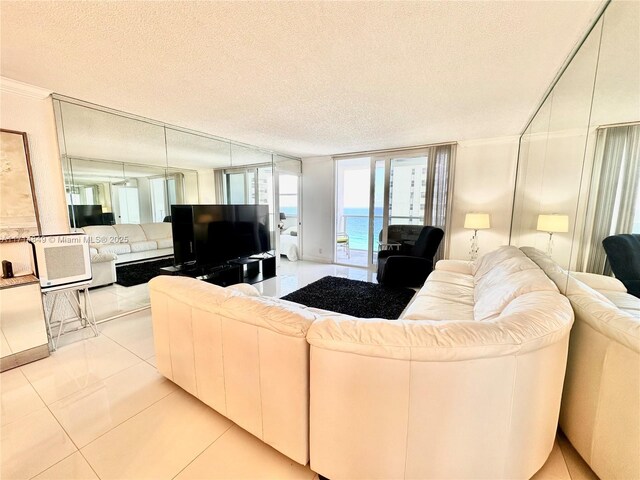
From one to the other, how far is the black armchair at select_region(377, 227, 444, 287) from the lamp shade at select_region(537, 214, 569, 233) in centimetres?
154

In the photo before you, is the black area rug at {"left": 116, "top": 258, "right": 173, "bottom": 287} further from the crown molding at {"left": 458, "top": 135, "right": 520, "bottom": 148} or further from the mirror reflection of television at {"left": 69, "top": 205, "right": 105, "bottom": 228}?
the crown molding at {"left": 458, "top": 135, "right": 520, "bottom": 148}

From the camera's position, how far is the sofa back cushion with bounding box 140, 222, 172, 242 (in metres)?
3.28

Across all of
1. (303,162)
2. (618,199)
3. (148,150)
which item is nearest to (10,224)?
(148,150)

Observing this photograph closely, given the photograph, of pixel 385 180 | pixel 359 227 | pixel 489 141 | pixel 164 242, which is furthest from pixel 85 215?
pixel 359 227

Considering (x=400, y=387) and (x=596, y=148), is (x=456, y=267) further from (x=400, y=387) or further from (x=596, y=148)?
(x=400, y=387)

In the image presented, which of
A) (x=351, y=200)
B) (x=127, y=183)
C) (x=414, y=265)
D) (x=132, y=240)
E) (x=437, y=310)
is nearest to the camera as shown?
(x=437, y=310)

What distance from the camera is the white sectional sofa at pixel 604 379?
1.04 meters

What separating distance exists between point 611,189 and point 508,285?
799 mm

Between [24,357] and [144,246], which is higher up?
[144,246]

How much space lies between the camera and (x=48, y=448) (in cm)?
141

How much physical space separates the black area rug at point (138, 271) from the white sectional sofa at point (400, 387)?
2.67m

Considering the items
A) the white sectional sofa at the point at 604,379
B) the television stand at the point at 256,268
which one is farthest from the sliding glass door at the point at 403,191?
the white sectional sofa at the point at 604,379

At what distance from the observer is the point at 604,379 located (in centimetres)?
Answer: 115

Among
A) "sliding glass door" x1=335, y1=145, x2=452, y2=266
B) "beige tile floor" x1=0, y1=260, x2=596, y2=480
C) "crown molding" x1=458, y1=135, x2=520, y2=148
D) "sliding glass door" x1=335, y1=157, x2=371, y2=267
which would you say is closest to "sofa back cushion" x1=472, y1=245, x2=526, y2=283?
"beige tile floor" x1=0, y1=260, x2=596, y2=480
